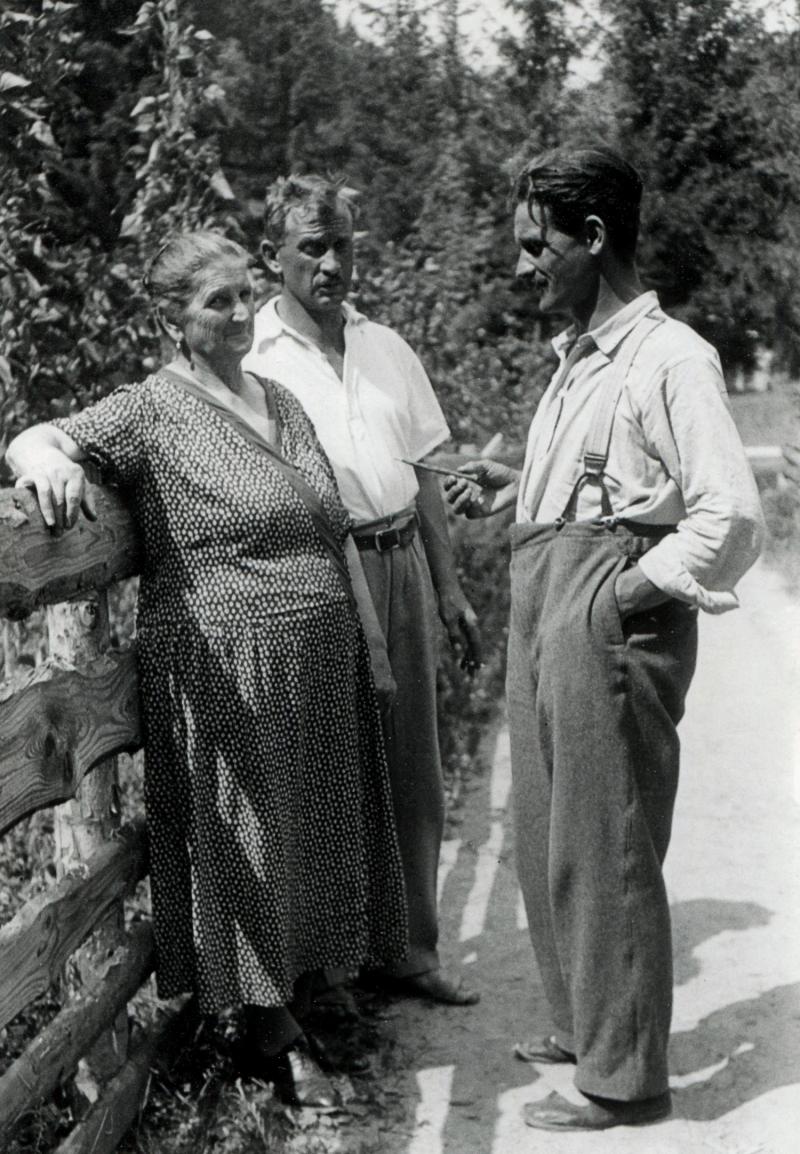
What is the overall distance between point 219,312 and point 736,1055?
7.61 ft

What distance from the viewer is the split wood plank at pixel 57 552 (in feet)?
7.76

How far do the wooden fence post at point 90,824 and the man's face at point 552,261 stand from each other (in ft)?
3.93

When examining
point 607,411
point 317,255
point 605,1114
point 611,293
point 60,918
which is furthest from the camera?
point 317,255

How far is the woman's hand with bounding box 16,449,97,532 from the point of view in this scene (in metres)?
2.50

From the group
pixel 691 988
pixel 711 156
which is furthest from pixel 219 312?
pixel 711 156

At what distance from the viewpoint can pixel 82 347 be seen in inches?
201

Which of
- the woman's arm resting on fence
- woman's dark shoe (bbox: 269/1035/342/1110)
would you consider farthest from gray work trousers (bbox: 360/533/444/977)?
the woman's arm resting on fence

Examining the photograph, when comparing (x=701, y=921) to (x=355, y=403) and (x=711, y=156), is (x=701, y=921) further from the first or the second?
(x=711, y=156)

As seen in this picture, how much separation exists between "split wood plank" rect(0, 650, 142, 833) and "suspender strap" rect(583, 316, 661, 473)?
3.66 feet

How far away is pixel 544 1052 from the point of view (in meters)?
3.53

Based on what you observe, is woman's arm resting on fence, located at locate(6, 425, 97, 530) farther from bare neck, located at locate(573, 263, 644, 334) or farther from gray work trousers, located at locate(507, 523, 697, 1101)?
bare neck, located at locate(573, 263, 644, 334)

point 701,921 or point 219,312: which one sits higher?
point 219,312

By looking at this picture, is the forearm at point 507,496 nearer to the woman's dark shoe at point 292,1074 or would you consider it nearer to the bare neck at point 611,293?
the bare neck at point 611,293

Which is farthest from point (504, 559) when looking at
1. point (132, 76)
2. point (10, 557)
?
point (10, 557)
